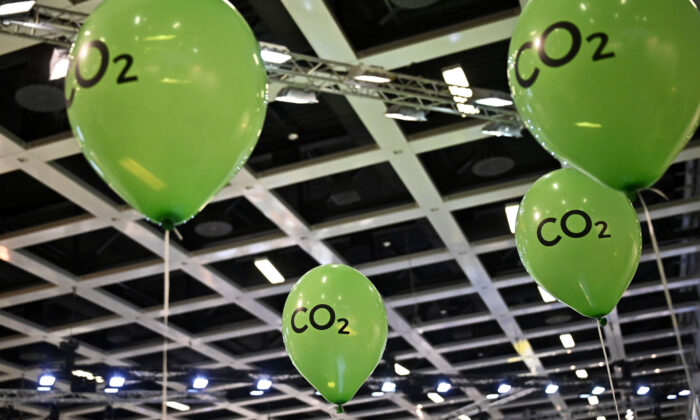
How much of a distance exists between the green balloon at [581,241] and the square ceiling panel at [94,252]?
6558mm

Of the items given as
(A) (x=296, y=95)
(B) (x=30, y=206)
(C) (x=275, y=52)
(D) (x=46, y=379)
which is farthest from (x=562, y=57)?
(D) (x=46, y=379)

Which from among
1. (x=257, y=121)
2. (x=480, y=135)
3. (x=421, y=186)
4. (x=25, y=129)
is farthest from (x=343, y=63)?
(x=257, y=121)

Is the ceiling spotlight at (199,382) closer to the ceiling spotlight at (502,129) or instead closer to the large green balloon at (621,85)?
the ceiling spotlight at (502,129)

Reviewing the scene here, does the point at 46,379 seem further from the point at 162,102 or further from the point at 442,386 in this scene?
the point at 162,102

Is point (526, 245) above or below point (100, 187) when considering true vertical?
below

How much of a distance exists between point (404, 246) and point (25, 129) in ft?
16.0

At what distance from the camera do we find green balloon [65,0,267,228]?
2051 mm

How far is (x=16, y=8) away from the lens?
15.8ft

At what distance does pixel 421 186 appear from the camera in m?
7.71

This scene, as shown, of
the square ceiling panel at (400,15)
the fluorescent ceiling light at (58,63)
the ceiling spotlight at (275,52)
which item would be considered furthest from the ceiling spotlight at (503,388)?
the fluorescent ceiling light at (58,63)

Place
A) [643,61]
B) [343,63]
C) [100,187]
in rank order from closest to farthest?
[643,61] < [343,63] < [100,187]

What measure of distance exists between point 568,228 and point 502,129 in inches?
130

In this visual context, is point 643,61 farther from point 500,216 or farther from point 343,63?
point 500,216

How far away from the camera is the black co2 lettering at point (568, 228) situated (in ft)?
10.7
